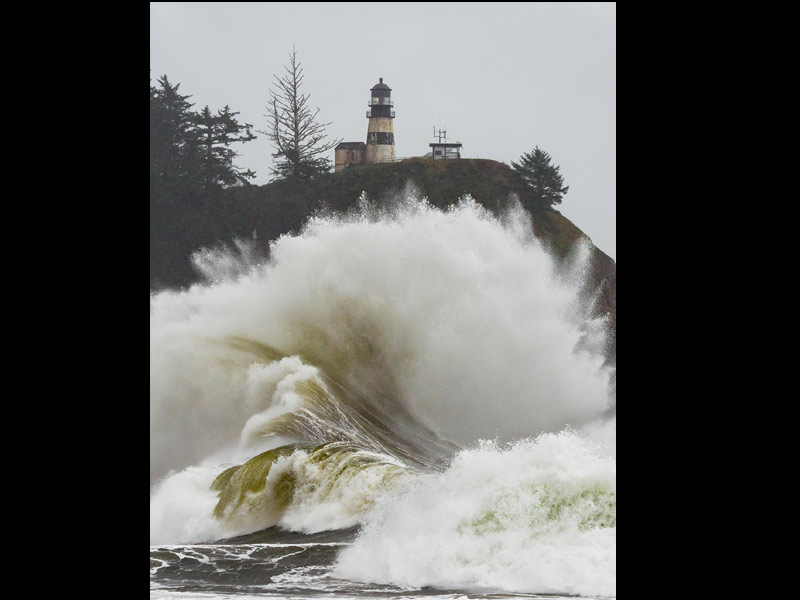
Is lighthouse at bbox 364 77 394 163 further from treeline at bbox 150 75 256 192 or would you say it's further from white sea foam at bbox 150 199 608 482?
treeline at bbox 150 75 256 192

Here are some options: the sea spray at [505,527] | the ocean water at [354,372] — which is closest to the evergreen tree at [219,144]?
the ocean water at [354,372]

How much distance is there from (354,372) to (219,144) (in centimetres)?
346

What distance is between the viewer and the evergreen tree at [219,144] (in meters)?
12.6

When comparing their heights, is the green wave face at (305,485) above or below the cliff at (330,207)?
below

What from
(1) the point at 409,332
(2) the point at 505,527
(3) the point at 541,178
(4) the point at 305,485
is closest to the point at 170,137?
(1) the point at 409,332

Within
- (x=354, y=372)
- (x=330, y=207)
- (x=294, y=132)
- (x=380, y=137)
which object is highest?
(x=294, y=132)

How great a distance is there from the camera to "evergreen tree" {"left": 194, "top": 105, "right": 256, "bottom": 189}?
12.6 meters

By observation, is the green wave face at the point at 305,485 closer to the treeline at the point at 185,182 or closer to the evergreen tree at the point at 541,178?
the treeline at the point at 185,182

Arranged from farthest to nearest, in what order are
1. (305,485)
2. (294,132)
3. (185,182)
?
(185,182), (294,132), (305,485)

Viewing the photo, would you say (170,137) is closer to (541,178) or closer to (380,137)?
(380,137)

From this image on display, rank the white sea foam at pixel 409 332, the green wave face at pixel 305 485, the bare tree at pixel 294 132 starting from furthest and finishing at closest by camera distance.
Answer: the white sea foam at pixel 409 332 < the bare tree at pixel 294 132 < the green wave face at pixel 305 485

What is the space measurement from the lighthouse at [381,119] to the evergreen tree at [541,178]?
5.15ft

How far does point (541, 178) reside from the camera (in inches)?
485
